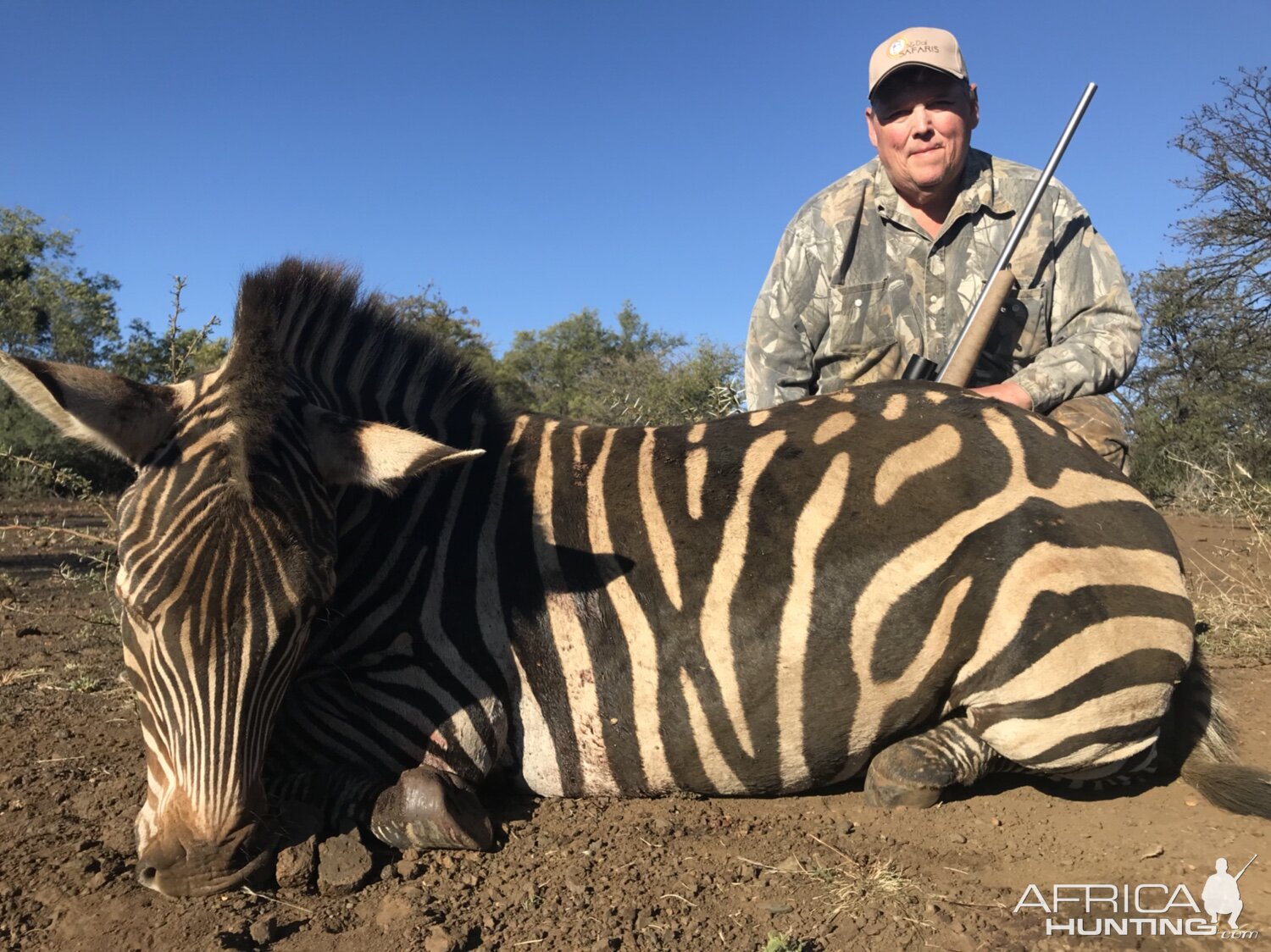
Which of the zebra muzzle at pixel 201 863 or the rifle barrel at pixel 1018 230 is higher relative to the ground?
the rifle barrel at pixel 1018 230

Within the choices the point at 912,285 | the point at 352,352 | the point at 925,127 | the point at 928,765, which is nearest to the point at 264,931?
the point at 352,352

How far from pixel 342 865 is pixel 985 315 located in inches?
148

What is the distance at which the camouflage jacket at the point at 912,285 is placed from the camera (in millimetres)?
4742

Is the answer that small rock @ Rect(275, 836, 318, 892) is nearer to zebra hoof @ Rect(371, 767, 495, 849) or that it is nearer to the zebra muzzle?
the zebra muzzle

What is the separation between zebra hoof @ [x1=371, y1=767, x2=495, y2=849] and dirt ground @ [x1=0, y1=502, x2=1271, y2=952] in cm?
6

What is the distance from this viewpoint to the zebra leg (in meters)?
2.96

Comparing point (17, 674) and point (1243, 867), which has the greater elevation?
point (17, 674)

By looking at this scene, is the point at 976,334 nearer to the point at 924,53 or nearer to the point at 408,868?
the point at 924,53

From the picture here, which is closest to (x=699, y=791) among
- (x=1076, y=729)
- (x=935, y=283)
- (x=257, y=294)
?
(x=1076, y=729)

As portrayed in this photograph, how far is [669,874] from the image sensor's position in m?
2.65

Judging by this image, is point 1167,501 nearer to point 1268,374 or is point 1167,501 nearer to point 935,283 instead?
point 1268,374

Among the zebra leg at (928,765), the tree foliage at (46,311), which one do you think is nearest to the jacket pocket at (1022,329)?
the zebra leg at (928,765)

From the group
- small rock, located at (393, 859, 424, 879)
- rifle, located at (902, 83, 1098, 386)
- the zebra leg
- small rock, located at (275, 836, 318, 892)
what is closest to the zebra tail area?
the zebra leg

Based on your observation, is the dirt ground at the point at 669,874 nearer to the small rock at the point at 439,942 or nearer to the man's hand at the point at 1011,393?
the small rock at the point at 439,942
